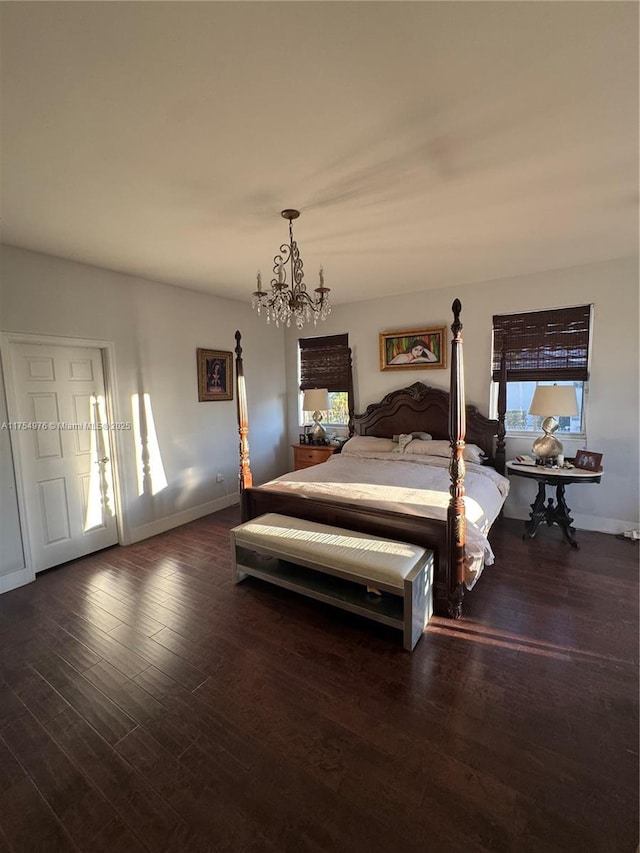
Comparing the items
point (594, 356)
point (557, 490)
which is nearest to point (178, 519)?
point (557, 490)

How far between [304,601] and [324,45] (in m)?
2.89

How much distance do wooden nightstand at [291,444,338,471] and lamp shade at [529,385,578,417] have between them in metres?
2.35

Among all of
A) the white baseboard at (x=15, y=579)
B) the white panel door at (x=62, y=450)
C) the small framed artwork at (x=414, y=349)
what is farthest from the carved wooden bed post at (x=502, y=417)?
the white baseboard at (x=15, y=579)

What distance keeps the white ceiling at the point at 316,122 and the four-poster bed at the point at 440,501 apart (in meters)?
0.79

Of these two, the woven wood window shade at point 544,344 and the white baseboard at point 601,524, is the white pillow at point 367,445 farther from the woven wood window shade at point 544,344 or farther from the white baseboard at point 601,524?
the white baseboard at point 601,524

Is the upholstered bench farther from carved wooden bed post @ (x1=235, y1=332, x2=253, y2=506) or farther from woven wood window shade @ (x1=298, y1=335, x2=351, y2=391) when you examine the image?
woven wood window shade @ (x1=298, y1=335, x2=351, y2=391)

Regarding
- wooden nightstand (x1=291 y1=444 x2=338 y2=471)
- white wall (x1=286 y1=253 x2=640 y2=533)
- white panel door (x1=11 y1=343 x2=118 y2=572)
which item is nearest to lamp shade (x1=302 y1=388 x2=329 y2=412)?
wooden nightstand (x1=291 y1=444 x2=338 y2=471)

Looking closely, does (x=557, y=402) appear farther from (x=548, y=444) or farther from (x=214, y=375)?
(x=214, y=375)

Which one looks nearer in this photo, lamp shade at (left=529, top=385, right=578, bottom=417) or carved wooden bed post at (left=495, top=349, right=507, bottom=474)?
lamp shade at (left=529, top=385, right=578, bottom=417)

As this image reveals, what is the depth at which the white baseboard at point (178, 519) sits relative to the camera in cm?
377

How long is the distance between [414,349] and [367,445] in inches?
51.6

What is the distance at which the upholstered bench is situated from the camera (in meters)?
2.13

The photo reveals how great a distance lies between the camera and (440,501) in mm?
2719

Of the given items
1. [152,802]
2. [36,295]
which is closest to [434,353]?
[36,295]
